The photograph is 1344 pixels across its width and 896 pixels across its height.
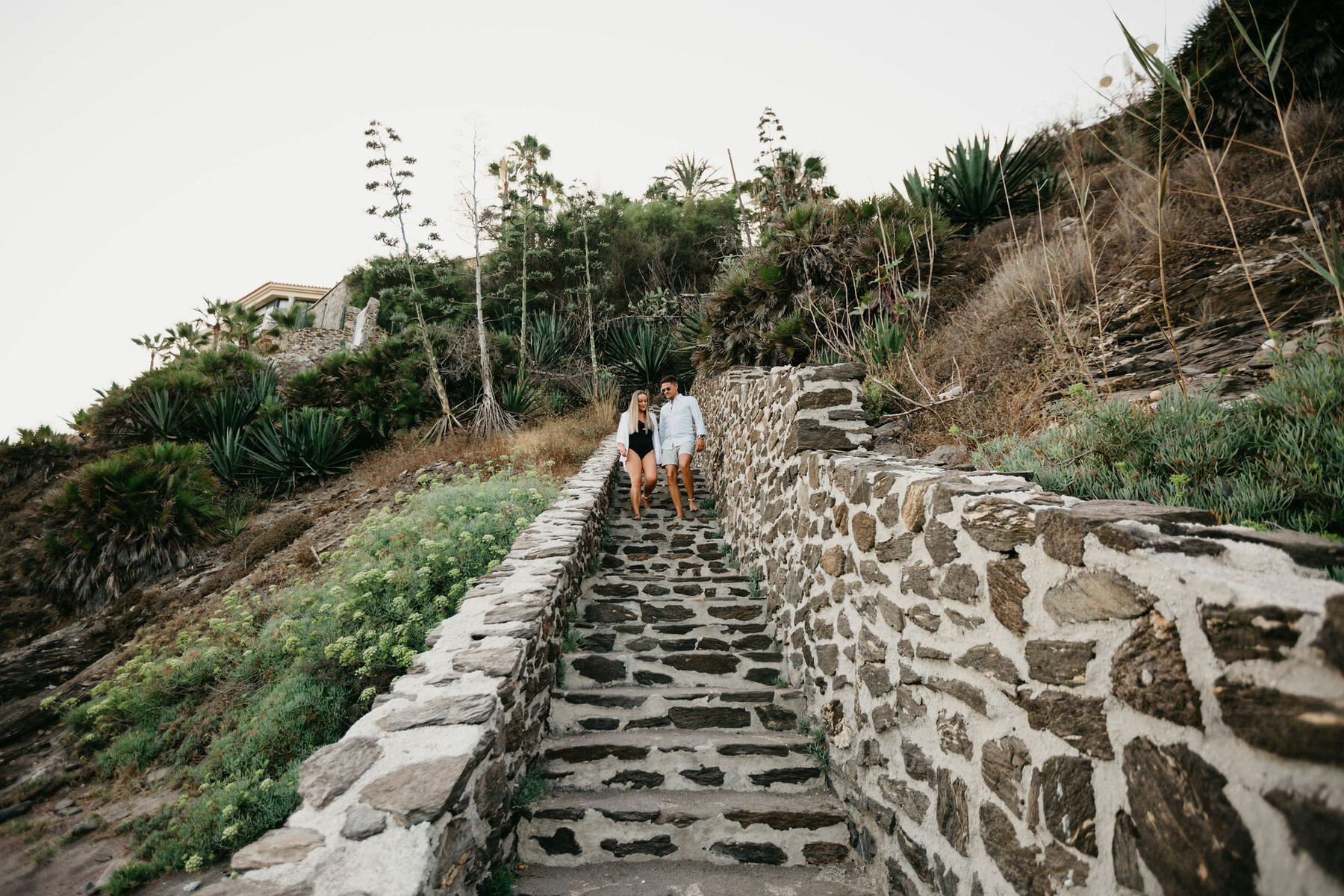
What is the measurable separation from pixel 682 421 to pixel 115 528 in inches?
292

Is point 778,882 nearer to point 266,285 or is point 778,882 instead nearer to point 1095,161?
point 1095,161

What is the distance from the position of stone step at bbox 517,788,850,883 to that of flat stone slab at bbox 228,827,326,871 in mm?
1184

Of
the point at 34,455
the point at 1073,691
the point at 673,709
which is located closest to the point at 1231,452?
the point at 1073,691

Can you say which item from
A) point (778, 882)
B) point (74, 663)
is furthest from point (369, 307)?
point (778, 882)

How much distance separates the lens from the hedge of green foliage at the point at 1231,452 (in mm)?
1456

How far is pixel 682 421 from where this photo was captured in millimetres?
5836

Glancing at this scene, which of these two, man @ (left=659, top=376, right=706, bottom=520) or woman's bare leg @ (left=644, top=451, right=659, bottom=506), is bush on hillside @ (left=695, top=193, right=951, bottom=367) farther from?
woman's bare leg @ (left=644, top=451, right=659, bottom=506)

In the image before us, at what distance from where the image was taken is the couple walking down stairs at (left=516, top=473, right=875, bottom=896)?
2410 millimetres

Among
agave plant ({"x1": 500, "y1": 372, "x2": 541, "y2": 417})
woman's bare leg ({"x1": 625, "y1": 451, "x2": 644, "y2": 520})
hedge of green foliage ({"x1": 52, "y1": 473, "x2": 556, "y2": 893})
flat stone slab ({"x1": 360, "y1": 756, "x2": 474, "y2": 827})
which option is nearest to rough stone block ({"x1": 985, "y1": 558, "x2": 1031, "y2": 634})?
flat stone slab ({"x1": 360, "y1": 756, "x2": 474, "y2": 827})

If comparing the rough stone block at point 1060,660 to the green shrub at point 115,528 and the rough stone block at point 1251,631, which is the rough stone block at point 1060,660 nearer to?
the rough stone block at point 1251,631

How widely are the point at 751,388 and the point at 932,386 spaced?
5.45 feet

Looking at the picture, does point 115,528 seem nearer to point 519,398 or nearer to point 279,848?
point 519,398

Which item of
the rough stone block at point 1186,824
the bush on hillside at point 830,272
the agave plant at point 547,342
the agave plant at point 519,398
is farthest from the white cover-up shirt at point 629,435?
the agave plant at point 547,342

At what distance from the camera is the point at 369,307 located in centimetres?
1636
